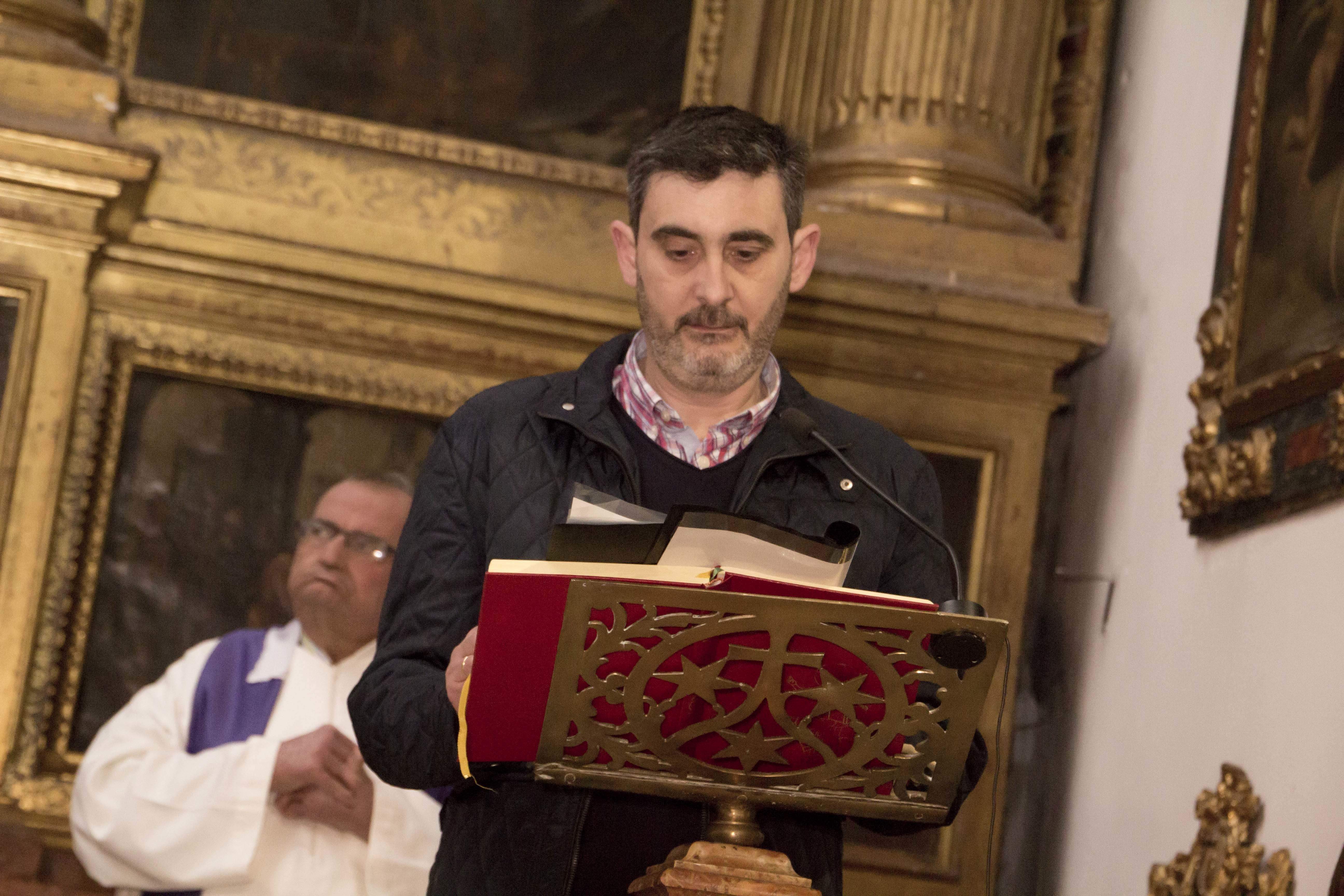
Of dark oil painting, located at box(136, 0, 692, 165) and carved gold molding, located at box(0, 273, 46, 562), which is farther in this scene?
dark oil painting, located at box(136, 0, 692, 165)

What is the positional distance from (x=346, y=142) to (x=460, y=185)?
32 centimetres

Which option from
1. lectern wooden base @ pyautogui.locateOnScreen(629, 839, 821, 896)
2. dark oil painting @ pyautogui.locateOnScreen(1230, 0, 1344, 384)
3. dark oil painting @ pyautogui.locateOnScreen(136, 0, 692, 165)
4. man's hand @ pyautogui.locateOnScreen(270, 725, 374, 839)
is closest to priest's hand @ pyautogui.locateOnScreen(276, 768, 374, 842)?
man's hand @ pyautogui.locateOnScreen(270, 725, 374, 839)

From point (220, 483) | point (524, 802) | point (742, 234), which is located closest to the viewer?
point (524, 802)

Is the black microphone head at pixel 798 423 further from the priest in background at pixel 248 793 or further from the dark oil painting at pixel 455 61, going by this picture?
the dark oil painting at pixel 455 61

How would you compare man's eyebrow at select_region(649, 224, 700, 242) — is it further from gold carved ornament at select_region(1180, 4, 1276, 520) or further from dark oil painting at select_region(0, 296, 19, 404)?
dark oil painting at select_region(0, 296, 19, 404)

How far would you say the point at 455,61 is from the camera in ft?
14.7

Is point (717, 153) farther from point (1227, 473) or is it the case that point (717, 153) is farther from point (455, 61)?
point (455, 61)

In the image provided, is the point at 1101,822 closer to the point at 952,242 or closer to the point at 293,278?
the point at 952,242

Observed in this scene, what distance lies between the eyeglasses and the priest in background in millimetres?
193

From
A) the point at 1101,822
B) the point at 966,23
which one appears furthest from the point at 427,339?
the point at 1101,822

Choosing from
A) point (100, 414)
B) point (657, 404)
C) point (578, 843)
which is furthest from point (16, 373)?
point (578, 843)

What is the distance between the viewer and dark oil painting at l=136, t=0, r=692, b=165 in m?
4.34

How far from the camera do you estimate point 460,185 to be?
169 inches

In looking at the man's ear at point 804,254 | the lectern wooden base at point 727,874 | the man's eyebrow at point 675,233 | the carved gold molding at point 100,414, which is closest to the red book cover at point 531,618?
the lectern wooden base at point 727,874
